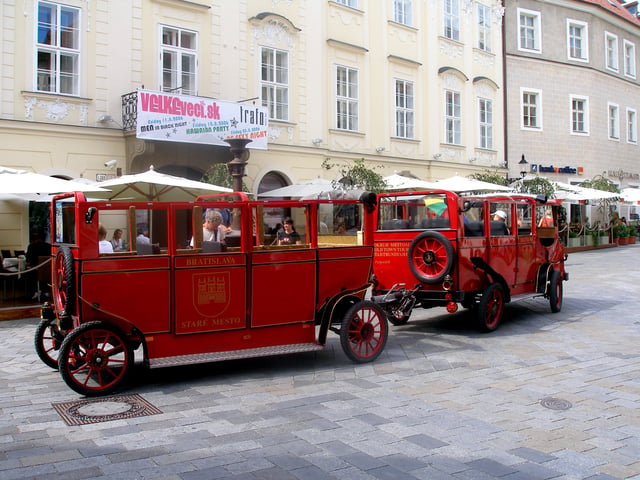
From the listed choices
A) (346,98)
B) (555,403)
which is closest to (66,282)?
(555,403)

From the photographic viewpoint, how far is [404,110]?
22312mm

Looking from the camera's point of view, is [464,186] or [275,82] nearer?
[275,82]

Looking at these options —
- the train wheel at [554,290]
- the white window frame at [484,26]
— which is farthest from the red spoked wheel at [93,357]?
the white window frame at [484,26]

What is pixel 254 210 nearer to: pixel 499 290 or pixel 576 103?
pixel 499 290

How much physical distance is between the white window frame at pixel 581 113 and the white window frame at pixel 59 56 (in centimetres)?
2273

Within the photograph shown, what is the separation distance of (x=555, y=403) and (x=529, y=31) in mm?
25705

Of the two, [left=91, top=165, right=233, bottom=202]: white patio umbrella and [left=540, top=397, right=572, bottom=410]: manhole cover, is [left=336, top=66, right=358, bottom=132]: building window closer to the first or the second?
[left=91, top=165, right=233, bottom=202]: white patio umbrella

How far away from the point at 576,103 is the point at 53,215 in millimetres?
27865

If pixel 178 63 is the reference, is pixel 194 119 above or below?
below

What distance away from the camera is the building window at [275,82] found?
59.2ft

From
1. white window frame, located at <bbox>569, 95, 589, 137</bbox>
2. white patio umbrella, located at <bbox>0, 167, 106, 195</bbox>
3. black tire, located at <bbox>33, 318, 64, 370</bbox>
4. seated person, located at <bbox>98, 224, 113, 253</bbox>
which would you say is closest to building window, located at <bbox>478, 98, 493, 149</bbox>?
white window frame, located at <bbox>569, 95, 589, 137</bbox>

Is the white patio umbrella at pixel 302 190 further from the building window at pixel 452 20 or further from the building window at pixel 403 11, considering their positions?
the building window at pixel 452 20

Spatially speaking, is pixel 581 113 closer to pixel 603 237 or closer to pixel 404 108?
pixel 603 237

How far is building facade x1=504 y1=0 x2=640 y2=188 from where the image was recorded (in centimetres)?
2759
